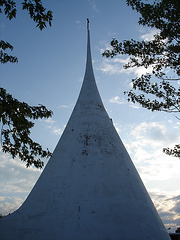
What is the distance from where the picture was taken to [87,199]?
6.98 m

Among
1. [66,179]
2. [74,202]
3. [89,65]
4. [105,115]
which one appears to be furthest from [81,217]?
[89,65]

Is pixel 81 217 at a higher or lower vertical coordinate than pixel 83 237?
higher

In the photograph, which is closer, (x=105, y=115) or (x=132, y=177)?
(x=132, y=177)

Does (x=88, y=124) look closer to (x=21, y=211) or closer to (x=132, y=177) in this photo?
(x=132, y=177)

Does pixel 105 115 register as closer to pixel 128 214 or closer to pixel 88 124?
pixel 88 124

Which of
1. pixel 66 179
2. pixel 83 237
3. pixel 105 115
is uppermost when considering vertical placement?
pixel 105 115

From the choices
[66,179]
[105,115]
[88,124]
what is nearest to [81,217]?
[66,179]

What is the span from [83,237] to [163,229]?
3291 mm

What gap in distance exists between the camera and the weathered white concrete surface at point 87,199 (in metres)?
6.52

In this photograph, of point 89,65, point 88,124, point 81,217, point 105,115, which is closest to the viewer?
point 81,217

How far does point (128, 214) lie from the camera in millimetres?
6906

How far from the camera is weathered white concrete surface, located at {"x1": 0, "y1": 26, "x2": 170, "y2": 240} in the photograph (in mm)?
6520

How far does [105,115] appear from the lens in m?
10.3

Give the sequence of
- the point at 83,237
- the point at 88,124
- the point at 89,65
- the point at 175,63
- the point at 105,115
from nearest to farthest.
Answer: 1. the point at 83,237
2. the point at 175,63
3. the point at 88,124
4. the point at 105,115
5. the point at 89,65
